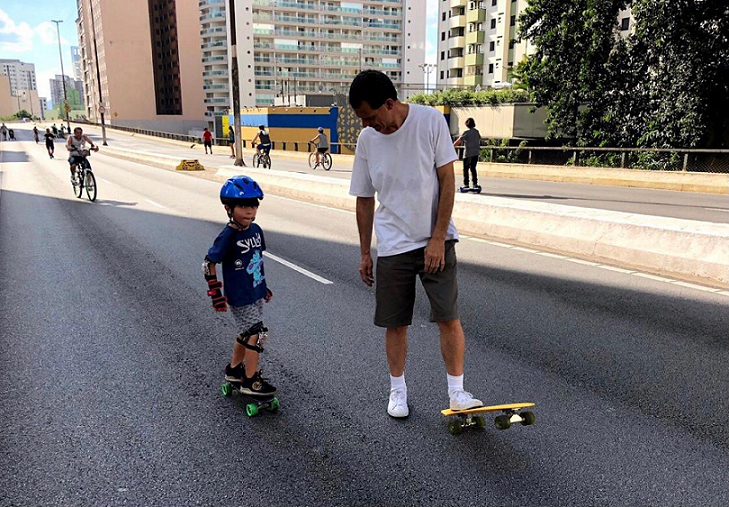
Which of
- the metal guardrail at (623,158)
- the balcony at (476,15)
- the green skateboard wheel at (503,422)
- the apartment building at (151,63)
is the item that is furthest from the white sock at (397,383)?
the apartment building at (151,63)

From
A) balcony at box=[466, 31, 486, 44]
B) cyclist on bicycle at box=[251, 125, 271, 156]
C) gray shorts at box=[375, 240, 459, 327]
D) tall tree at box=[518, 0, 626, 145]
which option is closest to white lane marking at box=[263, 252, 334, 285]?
gray shorts at box=[375, 240, 459, 327]

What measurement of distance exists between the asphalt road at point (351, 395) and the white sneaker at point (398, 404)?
6 cm

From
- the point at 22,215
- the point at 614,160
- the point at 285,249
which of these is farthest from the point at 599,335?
the point at 614,160

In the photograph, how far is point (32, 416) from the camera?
144 inches

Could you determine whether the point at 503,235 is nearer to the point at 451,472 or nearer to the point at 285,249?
the point at 285,249

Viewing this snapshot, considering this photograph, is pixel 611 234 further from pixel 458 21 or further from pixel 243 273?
pixel 458 21

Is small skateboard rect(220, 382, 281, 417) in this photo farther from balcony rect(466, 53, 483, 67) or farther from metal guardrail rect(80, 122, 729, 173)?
balcony rect(466, 53, 483, 67)

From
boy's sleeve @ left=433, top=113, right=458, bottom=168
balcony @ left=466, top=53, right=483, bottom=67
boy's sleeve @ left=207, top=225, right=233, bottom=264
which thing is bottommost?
boy's sleeve @ left=207, top=225, right=233, bottom=264

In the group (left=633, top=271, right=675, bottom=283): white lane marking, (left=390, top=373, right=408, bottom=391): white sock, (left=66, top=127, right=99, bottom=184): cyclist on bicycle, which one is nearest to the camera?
(left=390, top=373, right=408, bottom=391): white sock

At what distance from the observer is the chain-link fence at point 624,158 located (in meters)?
18.7

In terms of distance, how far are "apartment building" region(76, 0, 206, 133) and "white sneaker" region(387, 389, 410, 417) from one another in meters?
110

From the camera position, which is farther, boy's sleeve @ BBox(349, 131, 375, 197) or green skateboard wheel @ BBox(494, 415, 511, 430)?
boy's sleeve @ BBox(349, 131, 375, 197)

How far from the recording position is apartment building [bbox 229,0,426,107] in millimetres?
95812

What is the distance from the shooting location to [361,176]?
11.3ft
